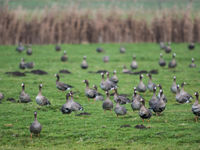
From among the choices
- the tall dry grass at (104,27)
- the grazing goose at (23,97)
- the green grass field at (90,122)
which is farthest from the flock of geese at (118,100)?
the tall dry grass at (104,27)

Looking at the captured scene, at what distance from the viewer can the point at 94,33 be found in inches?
1916

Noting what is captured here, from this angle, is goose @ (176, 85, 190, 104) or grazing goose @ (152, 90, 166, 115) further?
goose @ (176, 85, 190, 104)

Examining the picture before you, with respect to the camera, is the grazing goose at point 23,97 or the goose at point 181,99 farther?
the goose at point 181,99

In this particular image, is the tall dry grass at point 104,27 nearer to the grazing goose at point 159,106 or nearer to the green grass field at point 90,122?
the green grass field at point 90,122

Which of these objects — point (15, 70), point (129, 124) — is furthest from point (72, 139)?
point (15, 70)

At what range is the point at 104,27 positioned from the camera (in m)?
48.6

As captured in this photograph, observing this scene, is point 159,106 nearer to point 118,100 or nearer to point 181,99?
point 118,100

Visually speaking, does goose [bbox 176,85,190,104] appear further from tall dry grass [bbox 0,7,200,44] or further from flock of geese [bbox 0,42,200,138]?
tall dry grass [bbox 0,7,200,44]

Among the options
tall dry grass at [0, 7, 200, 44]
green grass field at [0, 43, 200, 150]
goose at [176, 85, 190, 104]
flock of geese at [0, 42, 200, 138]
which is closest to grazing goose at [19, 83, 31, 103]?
flock of geese at [0, 42, 200, 138]

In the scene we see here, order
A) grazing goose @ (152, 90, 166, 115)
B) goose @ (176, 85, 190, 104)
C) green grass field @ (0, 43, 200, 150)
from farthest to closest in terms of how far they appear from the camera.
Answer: goose @ (176, 85, 190, 104), grazing goose @ (152, 90, 166, 115), green grass field @ (0, 43, 200, 150)

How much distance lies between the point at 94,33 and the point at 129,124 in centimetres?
3221

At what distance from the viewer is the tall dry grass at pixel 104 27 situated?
46.7 metres

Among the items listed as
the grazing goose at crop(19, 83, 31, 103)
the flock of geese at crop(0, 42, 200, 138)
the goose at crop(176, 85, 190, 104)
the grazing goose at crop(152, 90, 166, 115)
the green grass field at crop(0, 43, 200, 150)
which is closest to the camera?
the green grass field at crop(0, 43, 200, 150)

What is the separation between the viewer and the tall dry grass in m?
46.7
